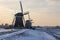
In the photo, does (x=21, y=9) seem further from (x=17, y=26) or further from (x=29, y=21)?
(x=17, y=26)

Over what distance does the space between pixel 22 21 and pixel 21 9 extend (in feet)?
53.4

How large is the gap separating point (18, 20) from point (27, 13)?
17.1 metres

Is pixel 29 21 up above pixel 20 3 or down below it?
below

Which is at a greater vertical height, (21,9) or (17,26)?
(21,9)

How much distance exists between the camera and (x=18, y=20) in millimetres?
104000

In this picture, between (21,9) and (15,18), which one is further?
(21,9)

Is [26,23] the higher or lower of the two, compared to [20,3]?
lower

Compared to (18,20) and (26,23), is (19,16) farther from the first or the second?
(26,23)

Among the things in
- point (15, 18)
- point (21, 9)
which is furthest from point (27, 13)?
point (15, 18)

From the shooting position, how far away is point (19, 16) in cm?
10462

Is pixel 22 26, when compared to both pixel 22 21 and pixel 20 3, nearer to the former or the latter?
pixel 22 21

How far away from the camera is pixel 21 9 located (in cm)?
12000

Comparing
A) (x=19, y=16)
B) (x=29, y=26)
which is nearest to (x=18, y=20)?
(x=19, y=16)

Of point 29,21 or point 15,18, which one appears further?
point 29,21
